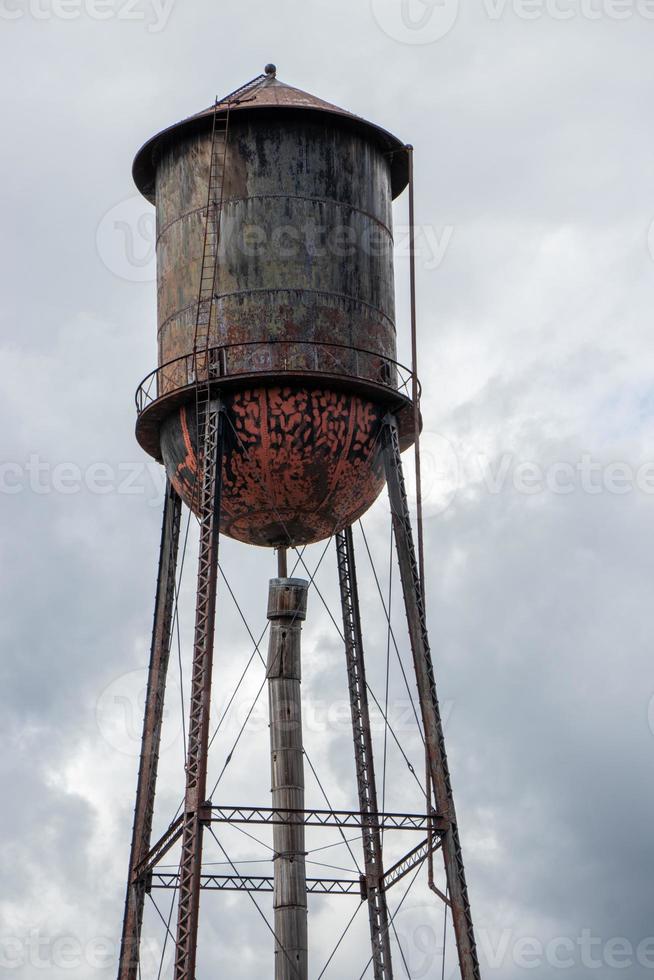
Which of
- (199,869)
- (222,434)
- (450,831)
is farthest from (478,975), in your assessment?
(222,434)

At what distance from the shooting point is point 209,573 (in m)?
27.8

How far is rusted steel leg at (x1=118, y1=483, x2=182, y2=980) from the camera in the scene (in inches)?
1148

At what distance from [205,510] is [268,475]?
117 cm

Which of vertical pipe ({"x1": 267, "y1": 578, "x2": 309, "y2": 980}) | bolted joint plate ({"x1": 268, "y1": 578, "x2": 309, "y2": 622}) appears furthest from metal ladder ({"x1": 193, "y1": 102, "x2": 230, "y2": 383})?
vertical pipe ({"x1": 267, "y1": 578, "x2": 309, "y2": 980})

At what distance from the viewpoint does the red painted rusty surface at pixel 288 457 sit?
93.2 feet

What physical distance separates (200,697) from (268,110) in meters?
9.24

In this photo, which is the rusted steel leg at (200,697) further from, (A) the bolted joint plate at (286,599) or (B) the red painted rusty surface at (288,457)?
(A) the bolted joint plate at (286,599)

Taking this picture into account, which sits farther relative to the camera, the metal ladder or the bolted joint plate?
the bolted joint plate

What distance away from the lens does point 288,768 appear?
30.5m

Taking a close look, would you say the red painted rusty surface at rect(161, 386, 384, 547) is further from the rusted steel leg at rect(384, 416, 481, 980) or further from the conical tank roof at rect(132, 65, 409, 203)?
the conical tank roof at rect(132, 65, 409, 203)

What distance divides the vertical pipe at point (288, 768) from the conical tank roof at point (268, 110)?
7.19 metres

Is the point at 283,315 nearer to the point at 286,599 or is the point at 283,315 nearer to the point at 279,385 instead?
the point at 279,385

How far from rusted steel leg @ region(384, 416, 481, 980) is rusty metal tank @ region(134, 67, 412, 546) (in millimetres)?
547

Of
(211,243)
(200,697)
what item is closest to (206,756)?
(200,697)
